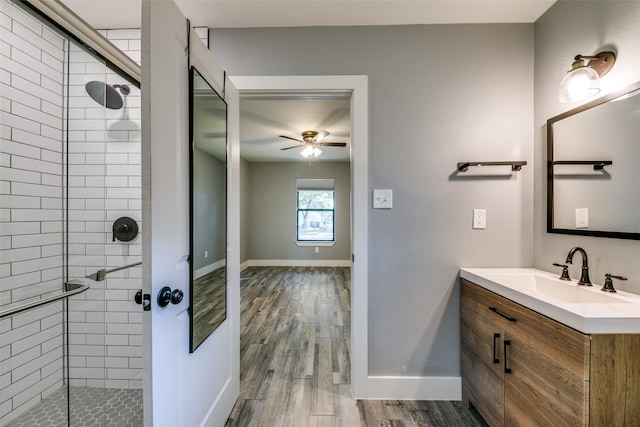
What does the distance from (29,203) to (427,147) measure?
235 centimetres

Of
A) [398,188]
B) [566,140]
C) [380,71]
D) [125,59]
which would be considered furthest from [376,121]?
[125,59]

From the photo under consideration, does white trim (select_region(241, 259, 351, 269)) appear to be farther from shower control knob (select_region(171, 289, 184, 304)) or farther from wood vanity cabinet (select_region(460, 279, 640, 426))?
shower control knob (select_region(171, 289, 184, 304))

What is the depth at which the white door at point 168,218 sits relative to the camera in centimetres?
88

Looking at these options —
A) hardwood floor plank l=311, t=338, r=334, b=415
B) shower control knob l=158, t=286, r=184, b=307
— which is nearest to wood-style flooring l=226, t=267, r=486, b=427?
hardwood floor plank l=311, t=338, r=334, b=415

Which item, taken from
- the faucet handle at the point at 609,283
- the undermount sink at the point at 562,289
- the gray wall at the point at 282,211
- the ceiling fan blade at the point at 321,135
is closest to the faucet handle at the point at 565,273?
the undermount sink at the point at 562,289

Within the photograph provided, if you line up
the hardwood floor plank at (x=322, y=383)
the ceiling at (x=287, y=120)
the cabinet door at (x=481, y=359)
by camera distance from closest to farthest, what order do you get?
1. the cabinet door at (x=481, y=359)
2. the hardwood floor plank at (x=322, y=383)
3. the ceiling at (x=287, y=120)

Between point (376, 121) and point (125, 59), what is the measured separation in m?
1.49

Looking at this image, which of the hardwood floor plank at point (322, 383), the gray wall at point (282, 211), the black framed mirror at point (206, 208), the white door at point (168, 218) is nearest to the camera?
the white door at point (168, 218)

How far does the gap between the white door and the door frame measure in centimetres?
51

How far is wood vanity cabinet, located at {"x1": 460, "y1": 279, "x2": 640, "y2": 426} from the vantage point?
3.00 ft

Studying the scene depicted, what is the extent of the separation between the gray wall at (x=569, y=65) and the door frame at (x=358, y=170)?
3.72 feet

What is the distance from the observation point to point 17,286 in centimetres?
133

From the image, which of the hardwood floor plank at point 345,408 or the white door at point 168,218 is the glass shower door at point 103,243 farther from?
the hardwood floor plank at point 345,408

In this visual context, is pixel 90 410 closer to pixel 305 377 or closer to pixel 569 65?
pixel 305 377
